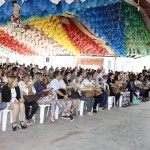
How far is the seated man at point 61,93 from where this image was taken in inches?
246

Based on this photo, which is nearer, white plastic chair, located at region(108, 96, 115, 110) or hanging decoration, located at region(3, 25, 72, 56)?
white plastic chair, located at region(108, 96, 115, 110)

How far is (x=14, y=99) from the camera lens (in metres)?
5.21

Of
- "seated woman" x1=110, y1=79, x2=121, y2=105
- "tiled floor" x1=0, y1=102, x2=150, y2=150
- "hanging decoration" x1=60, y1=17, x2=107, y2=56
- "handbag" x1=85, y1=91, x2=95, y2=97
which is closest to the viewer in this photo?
"tiled floor" x1=0, y1=102, x2=150, y2=150

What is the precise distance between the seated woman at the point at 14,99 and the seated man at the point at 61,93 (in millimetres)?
1112

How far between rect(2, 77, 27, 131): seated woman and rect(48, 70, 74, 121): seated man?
43.8 inches

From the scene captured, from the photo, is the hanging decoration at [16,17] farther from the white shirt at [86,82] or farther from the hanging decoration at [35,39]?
the hanging decoration at [35,39]

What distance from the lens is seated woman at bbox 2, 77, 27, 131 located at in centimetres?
506

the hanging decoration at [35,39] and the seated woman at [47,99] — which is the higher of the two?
the hanging decoration at [35,39]

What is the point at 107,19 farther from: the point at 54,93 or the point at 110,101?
the point at 54,93

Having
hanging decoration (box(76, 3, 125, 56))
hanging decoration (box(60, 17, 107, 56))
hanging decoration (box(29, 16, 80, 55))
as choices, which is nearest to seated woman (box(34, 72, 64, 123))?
hanging decoration (box(76, 3, 125, 56))

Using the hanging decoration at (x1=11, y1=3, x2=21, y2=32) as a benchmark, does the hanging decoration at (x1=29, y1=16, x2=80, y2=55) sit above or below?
above

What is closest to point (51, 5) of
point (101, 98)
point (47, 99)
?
point (47, 99)

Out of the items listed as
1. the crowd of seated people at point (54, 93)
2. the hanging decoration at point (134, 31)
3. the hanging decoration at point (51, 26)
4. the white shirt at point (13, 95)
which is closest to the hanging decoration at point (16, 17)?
the crowd of seated people at point (54, 93)

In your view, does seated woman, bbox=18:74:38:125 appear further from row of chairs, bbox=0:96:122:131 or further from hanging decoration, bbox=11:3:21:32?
hanging decoration, bbox=11:3:21:32
